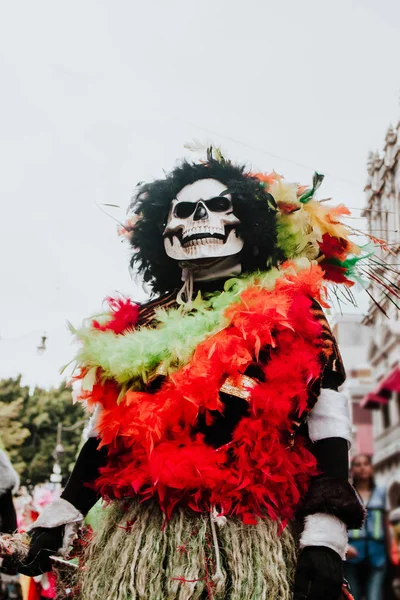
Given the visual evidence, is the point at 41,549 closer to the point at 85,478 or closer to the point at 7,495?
the point at 85,478

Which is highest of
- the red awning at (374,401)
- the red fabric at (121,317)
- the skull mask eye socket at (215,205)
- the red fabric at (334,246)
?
the skull mask eye socket at (215,205)

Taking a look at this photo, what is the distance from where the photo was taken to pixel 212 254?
7.42ft

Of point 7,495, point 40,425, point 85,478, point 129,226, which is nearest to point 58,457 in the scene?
point 40,425

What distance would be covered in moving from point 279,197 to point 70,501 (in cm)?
125

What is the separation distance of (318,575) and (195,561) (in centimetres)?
32

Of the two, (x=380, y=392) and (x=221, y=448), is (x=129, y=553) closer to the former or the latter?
(x=221, y=448)

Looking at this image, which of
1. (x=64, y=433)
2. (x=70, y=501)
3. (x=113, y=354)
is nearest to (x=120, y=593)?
(x=70, y=501)

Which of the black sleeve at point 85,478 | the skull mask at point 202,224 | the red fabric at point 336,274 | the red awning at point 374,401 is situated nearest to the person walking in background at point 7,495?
the black sleeve at point 85,478

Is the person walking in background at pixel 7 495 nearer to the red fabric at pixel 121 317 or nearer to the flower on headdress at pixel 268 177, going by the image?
the red fabric at pixel 121 317

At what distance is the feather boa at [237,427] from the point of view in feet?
6.08

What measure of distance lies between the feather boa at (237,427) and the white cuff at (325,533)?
0.34ft

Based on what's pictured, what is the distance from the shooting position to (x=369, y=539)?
7.10 feet

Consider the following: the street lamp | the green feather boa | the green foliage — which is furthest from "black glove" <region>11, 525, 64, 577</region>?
the green foliage

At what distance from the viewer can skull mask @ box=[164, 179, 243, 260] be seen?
2.28m
